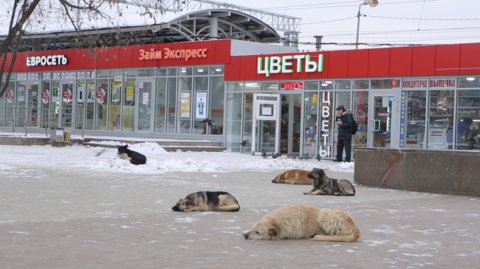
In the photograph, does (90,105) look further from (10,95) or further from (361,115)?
(361,115)

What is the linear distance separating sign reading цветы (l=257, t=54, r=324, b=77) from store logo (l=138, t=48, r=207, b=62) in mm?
3471

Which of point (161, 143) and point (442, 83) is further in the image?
point (161, 143)

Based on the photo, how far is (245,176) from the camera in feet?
56.6

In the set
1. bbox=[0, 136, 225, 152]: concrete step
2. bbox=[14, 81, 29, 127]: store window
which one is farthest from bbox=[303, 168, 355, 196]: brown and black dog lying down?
bbox=[14, 81, 29, 127]: store window

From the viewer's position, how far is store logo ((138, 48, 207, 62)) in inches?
1219

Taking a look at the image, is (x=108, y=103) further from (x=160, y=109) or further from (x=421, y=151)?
(x=421, y=151)

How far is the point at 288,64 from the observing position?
27656 mm

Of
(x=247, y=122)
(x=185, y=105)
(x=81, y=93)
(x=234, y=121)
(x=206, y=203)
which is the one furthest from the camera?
(x=81, y=93)

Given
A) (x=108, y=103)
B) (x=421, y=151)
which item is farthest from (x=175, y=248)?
(x=108, y=103)

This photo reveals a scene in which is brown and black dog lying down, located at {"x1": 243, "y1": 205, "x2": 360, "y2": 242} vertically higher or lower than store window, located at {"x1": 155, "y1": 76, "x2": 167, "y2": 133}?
lower

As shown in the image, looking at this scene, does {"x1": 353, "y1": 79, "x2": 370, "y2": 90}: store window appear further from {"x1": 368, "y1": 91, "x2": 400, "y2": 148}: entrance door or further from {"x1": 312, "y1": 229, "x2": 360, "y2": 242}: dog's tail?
{"x1": 312, "y1": 229, "x2": 360, "y2": 242}: dog's tail

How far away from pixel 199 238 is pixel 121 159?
10572 millimetres

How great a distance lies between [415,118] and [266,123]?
266 inches

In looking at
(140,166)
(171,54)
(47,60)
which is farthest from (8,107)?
(140,166)
